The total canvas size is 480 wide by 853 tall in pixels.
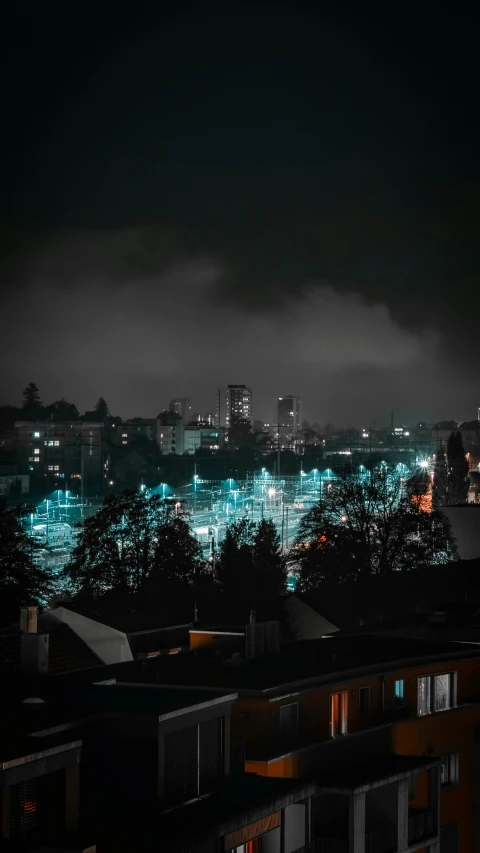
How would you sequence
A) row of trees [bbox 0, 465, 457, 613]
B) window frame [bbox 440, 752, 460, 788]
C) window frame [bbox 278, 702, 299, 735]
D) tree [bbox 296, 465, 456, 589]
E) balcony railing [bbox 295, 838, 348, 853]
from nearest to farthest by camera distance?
balcony railing [bbox 295, 838, 348, 853] < window frame [bbox 278, 702, 299, 735] < window frame [bbox 440, 752, 460, 788] < row of trees [bbox 0, 465, 457, 613] < tree [bbox 296, 465, 456, 589]

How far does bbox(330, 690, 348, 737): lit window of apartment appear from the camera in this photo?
9094 mm

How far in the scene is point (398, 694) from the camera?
32.2 ft

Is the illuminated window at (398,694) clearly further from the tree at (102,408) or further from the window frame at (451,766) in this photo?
the tree at (102,408)

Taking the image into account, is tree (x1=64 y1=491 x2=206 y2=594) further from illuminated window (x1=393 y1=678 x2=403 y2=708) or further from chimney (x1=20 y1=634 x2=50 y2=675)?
chimney (x1=20 y1=634 x2=50 y2=675)

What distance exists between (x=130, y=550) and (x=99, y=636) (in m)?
14.5

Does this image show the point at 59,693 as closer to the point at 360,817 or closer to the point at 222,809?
the point at 222,809

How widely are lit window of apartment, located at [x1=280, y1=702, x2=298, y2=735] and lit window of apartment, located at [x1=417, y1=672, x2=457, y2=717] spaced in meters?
1.52

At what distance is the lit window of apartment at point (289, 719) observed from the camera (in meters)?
8.71

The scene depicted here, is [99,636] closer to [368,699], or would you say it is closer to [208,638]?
[208,638]

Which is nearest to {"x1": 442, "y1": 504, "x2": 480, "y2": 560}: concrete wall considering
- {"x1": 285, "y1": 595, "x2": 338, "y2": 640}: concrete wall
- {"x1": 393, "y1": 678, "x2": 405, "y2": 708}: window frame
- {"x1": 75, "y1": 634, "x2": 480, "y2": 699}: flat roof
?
{"x1": 285, "y1": 595, "x2": 338, "y2": 640}: concrete wall

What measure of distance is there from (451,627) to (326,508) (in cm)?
1777

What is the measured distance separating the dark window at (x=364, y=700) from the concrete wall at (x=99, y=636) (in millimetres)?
4710

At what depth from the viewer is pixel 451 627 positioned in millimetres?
13328

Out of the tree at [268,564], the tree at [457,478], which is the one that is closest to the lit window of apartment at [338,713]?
the tree at [268,564]
